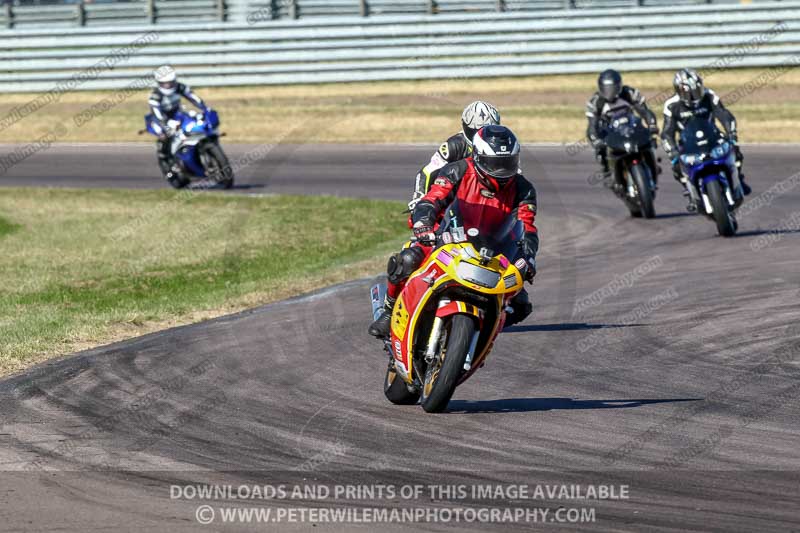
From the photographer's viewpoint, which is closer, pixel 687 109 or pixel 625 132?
pixel 687 109

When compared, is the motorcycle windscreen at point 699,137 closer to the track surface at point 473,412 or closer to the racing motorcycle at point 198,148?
the track surface at point 473,412

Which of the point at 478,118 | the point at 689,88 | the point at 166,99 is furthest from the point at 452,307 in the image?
the point at 166,99

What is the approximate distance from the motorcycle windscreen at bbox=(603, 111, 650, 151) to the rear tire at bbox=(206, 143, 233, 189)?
299 inches

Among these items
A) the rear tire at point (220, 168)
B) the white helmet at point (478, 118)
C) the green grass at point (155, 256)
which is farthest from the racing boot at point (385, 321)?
the rear tire at point (220, 168)

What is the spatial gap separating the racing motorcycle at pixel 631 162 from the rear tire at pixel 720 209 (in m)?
1.95

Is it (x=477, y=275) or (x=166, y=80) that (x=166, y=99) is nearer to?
(x=166, y=80)

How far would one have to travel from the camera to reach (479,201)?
845 cm

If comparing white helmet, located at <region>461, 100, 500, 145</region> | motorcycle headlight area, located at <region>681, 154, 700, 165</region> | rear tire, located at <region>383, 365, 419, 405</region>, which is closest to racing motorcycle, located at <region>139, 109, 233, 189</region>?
motorcycle headlight area, located at <region>681, 154, 700, 165</region>

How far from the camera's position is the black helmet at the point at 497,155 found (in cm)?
823

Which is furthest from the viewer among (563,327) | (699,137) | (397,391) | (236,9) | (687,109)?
(236,9)

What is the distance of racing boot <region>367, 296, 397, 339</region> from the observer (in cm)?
865

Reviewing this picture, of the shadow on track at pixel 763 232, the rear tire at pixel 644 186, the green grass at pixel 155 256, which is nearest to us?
the green grass at pixel 155 256

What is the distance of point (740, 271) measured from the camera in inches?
549

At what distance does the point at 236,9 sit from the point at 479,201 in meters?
27.0
